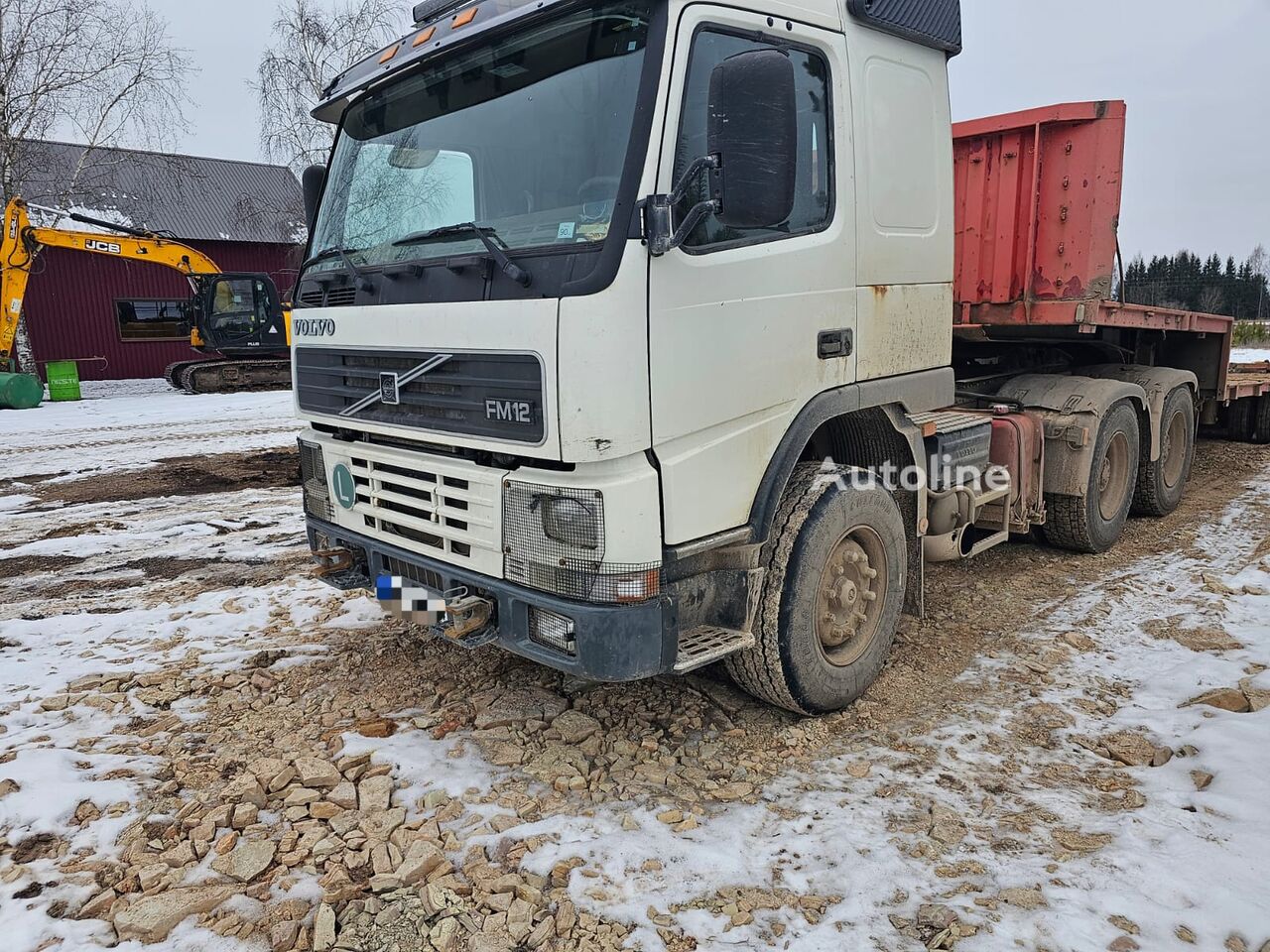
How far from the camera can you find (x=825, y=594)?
3.77 m

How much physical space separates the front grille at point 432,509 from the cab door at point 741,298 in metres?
0.69

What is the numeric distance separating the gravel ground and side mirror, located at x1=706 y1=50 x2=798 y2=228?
7.06ft

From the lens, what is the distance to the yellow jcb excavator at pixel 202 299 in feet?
54.5

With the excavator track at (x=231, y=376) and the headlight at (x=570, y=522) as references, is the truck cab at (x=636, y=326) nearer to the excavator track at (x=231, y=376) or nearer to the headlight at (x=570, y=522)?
the headlight at (x=570, y=522)

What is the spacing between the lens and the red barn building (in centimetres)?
2230

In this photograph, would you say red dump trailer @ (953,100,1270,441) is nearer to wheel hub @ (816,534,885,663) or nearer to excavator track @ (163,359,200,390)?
wheel hub @ (816,534,885,663)

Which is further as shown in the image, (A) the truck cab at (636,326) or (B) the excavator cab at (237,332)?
(B) the excavator cab at (237,332)

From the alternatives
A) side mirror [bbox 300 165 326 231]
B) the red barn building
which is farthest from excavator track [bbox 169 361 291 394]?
side mirror [bbox 300 165 326 231]

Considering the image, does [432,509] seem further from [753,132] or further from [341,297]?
[753,132]

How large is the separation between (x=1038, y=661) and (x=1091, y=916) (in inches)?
77.7

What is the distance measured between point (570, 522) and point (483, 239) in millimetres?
1055

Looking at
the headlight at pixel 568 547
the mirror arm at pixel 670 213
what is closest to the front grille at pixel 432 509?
the headlight at pixel 568 547

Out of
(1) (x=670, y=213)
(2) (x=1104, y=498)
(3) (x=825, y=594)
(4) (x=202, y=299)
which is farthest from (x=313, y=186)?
(4) (x=202, y=299)

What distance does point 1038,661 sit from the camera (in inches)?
174
